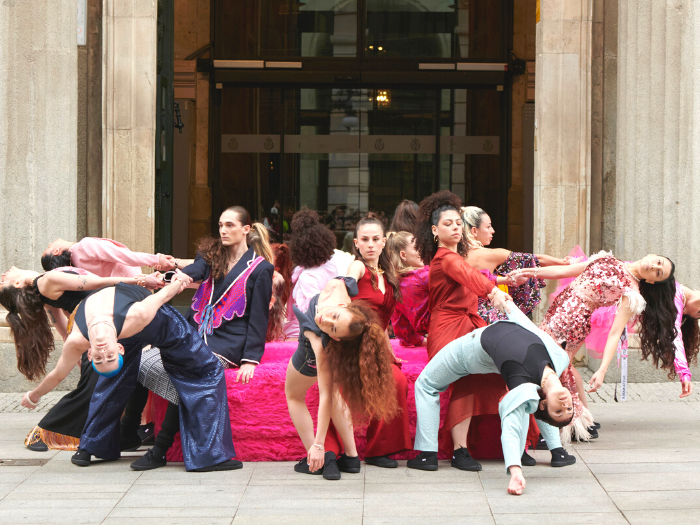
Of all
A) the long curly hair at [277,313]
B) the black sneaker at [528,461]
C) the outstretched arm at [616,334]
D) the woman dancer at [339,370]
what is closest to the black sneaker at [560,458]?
the black sneaker at [528,461]

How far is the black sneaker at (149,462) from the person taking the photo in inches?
211

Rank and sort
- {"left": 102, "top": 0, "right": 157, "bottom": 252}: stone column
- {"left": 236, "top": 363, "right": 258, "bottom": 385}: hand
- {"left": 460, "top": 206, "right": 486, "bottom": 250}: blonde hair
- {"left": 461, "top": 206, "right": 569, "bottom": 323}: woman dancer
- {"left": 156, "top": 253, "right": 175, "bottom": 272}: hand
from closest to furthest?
{"left": 236, "top": 363, "right": 258, "bottom": 385}: hand < {"left": 156, "top": 253, "right": 175, "bottom": 272}: hand < {"left": 461, "top": 206, "right": 569, "bottom": 323}: woman dancer < {"left": 460, "top": 206, "right": 486, "bottom": 250}: blonde hair < {"left": 102, "top": 0, "right": 157, "bottom": 252}: stone column

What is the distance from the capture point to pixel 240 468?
5469mm

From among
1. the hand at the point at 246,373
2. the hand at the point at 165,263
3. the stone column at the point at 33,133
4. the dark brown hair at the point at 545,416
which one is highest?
the stone column at the point at 33,133

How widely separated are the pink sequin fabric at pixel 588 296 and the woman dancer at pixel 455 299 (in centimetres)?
64

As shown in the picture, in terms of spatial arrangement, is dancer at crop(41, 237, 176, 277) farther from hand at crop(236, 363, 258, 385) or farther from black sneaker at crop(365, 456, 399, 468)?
black sneaker at crop(365, 456, 399, 468)

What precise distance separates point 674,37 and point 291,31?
8.24 metres

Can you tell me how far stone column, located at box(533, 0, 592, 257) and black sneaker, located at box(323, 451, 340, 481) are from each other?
4.65 metres

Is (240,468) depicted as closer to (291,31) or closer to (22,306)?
(22,306)

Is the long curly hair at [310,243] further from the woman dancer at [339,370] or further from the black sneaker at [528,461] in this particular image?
the black sneaker at [528,461]

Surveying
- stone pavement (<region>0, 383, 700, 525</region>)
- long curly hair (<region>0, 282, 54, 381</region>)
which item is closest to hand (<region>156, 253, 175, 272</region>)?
long curly hair (<region>0, 282, 54, 381</region>)

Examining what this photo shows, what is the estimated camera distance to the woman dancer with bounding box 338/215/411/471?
217 inches

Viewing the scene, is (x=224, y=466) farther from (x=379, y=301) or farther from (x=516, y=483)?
(x=516, y=483)

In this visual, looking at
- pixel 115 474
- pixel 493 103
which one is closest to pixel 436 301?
pixel 115 474
